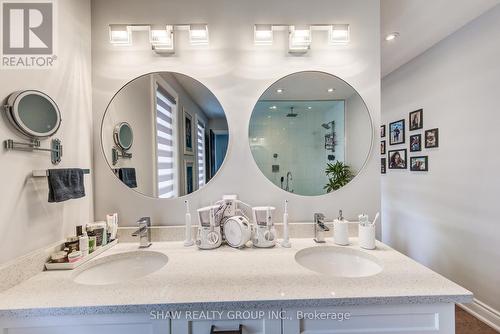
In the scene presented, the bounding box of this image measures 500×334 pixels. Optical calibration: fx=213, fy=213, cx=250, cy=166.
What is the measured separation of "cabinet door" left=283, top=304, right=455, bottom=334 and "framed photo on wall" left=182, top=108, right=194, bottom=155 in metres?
1.04

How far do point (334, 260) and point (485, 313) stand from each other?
1.57 meters

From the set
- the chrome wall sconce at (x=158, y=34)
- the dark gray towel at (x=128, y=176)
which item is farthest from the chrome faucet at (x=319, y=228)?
the chrome wall sconce at (x=158, y=34)

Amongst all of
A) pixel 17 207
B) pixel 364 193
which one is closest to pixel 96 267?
pixel 17 207

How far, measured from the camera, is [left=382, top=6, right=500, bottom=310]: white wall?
1.64m

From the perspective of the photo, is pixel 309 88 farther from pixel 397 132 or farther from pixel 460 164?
pixel 397 132

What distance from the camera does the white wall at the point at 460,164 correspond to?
1.64 m

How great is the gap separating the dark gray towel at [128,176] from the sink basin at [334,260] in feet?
3.63

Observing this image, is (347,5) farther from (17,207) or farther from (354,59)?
(17,207)

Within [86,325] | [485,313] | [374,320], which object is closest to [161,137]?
[86,325]

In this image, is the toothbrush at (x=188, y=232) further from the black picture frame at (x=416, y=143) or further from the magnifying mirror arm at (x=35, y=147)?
the black picture frame at (x=416, y=143)

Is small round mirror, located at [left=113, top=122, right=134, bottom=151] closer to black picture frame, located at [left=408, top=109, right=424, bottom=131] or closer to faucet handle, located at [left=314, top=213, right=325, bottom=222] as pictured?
faucet handle, located at [left=314, top=213, right=325, bottom=222]

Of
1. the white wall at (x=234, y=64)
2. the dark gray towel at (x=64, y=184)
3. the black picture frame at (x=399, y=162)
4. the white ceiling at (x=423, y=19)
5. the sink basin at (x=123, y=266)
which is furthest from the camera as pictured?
the black picture frame at (x=399, y=162)

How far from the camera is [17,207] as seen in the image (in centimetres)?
93

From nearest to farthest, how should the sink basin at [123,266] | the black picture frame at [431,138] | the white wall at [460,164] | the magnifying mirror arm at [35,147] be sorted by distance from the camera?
the magnifying mirror arm at [35,147]
the sink basin at [123,266]
the white wall at [460,164]
the black picture frame at [431,138]
